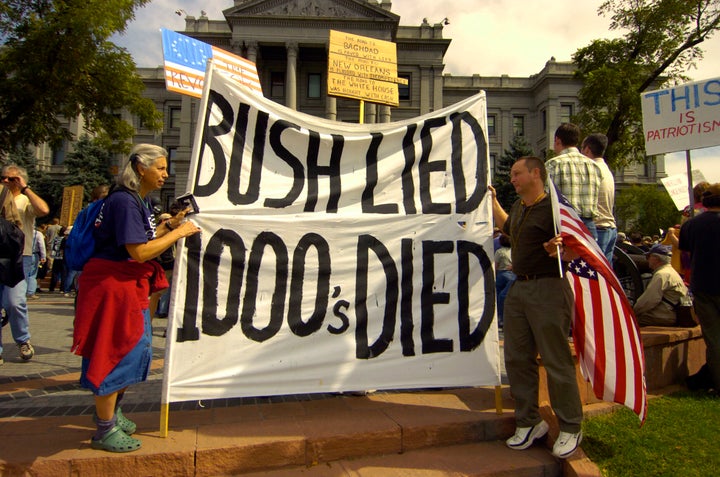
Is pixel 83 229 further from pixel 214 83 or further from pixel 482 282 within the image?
pixel 482 282

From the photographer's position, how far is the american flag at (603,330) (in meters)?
3.21

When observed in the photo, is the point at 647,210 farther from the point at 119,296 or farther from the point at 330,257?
the point at 119,296

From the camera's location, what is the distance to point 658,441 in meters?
3.29

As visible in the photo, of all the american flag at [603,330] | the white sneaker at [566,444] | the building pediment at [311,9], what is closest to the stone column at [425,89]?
the building pediment at [311,9]

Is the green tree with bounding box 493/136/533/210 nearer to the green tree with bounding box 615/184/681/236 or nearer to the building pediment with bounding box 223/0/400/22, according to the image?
the green tree with bounding box 615/184/681/236

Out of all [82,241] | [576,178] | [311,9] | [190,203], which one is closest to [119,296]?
[82,241]

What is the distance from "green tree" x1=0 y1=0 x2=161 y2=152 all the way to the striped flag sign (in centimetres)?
719

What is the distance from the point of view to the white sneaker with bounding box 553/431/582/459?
2965 mm

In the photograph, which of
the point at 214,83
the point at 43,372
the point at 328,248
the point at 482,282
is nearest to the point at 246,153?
the point at 214,83

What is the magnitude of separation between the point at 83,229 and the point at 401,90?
139 feet

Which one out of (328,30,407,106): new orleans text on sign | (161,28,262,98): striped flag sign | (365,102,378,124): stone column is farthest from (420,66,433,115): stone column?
(328,30,407,106): new orleans text on sign

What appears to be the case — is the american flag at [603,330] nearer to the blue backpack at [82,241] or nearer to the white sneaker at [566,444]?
the white sneaker at [566,444]

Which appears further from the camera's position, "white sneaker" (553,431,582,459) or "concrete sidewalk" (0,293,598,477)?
"white sneaker" (553,431,582,459)

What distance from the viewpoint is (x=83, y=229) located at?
2.88m
